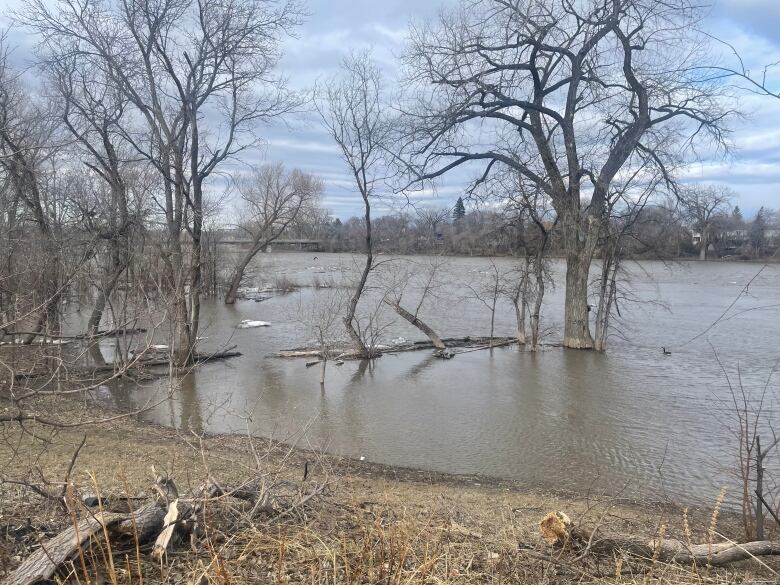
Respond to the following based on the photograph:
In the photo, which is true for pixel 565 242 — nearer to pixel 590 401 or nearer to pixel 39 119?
pixel 590 401

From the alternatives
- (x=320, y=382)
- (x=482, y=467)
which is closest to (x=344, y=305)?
(x=320, y=382)

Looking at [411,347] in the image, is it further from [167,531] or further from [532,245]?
[167,531]

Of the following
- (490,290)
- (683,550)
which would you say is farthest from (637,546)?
(490,290)

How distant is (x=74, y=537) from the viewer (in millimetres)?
3361

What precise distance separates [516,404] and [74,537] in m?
12.3

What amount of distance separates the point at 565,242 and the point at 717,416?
34.4 feet

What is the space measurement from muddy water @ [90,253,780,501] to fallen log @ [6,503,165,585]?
13.6 feet

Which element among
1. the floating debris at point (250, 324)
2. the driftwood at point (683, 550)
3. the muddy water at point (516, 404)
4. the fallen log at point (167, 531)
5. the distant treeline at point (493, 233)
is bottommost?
the muddy water at point (516, 404)

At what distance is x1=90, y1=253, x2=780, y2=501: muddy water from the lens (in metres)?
10.2

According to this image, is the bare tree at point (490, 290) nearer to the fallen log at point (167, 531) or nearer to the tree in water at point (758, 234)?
the fallen log at point (167, 531)

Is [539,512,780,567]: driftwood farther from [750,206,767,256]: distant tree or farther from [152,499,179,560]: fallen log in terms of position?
[750,206,767,256]: distant tree

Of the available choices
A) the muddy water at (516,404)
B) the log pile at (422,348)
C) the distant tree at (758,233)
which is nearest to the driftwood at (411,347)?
the log pile at (422,348)

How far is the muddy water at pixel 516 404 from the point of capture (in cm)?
1024

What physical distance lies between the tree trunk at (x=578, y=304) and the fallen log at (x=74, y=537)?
20.6 meters
